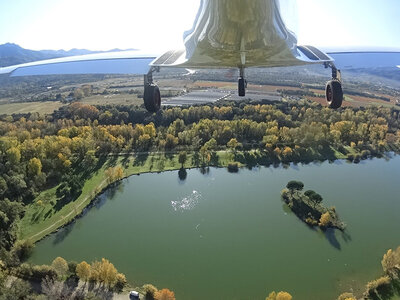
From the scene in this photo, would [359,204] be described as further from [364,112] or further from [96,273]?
[364,112]

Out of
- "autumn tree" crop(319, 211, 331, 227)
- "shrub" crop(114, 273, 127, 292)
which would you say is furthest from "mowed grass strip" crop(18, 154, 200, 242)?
"autumn tree" crop(319, 211, 331, 227)

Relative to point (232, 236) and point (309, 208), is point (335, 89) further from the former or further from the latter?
point (309, 208)

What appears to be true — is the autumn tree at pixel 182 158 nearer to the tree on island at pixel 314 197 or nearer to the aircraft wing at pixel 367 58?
the tree on island at pixel 314 197

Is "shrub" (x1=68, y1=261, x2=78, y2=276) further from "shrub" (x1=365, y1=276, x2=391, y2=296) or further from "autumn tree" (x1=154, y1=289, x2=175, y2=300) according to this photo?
"shrub" (x1=365, y1=276, x2=391, y2=296)

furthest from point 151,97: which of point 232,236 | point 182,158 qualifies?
point 182,158

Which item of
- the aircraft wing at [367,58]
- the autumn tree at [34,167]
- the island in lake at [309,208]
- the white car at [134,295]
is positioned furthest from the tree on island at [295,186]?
the autumn tree at [34,167]

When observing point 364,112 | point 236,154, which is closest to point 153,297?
point 236,154

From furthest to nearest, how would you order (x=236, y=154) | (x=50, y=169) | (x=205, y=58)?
(x=236, y=154) → (x=50, y=169) → (x=205, y=58)
